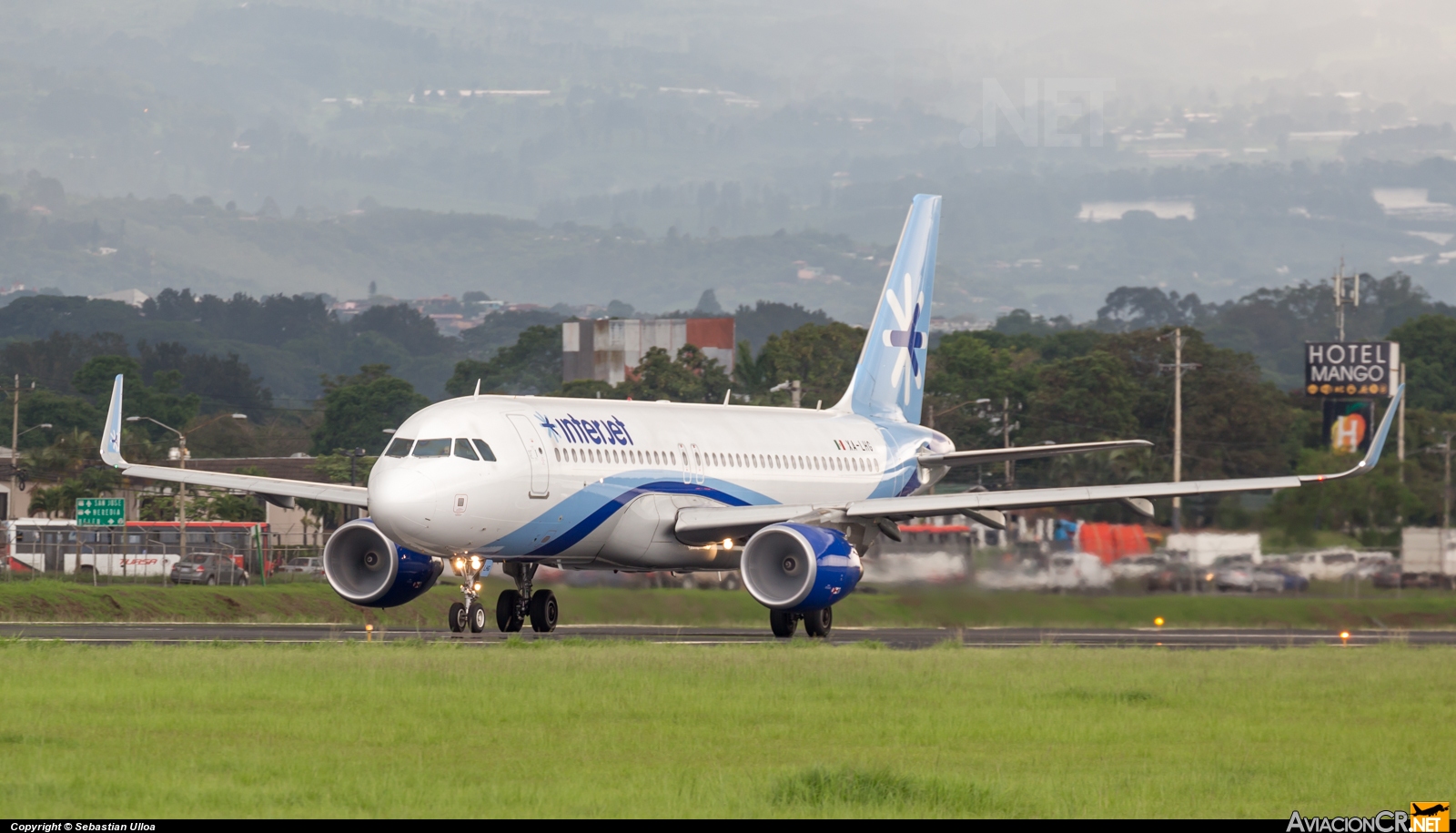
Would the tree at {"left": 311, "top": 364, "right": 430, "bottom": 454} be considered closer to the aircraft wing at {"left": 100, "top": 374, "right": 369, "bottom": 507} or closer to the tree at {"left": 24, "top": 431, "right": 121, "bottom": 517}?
the tree at {"left": 24, "top": 431, "right": 121, "bottom": 517}

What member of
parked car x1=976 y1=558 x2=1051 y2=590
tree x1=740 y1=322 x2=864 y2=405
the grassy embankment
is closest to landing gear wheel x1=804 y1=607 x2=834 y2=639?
the grassy embankment

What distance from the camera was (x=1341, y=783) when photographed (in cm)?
1465

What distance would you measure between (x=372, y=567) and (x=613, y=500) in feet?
14.4

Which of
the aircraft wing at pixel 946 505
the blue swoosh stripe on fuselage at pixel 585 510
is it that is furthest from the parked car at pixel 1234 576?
the blue swoosh stripe on fuselage at pixel 585 510

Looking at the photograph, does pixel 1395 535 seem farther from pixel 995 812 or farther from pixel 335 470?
pixel 335 470

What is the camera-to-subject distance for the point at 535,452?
1292 inches

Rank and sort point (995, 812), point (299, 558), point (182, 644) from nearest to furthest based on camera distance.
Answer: point (995, 812) → point (182, 644) → point (299, 558)

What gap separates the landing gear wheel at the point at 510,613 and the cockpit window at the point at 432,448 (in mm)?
3813

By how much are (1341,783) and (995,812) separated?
3.26 meters

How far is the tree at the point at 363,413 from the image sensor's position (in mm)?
141125

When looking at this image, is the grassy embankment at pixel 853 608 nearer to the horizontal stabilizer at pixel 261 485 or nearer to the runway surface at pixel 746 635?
the runway surface at pixel 746 635

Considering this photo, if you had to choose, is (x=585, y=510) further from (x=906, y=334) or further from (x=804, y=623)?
(x=906, y=334)

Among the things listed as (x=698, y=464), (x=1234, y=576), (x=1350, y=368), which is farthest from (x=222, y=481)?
(x=1350, y=368)
